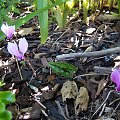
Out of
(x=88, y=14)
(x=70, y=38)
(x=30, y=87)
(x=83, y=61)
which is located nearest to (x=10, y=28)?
(x=30, y=87)

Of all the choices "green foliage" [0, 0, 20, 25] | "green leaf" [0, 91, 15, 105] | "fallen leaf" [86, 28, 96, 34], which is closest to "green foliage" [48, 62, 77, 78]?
"green foliage" [0, 0, 20, 25]

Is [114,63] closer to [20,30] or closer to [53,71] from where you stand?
[53,71]

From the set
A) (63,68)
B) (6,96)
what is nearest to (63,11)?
(63,68)

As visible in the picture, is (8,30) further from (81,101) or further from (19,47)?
(81,101)

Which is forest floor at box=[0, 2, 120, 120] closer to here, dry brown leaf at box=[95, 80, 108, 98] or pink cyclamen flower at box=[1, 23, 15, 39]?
dry brown leaf at box=[95, 80, 108, 98]

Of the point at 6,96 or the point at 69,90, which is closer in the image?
the point at 6,96
